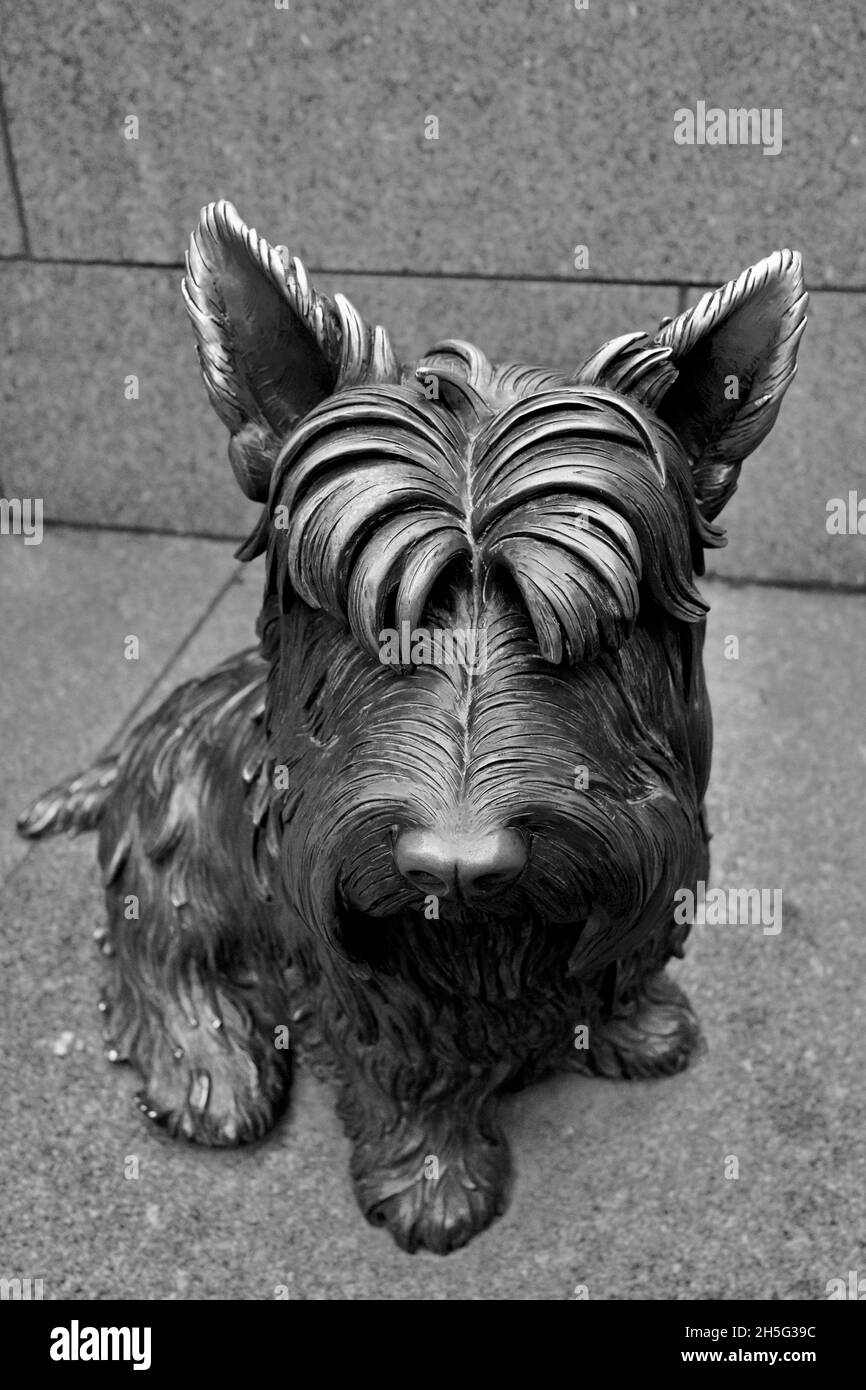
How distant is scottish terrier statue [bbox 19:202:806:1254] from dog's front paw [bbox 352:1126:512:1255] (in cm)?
15

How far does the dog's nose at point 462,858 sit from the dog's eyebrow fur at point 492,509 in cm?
26

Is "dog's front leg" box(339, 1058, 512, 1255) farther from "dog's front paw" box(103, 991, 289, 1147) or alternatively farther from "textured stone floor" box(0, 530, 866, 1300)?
"dog's front paw" box(103, 991, 289, 1147)

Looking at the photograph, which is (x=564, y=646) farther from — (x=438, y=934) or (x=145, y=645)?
(x=145, y=645)

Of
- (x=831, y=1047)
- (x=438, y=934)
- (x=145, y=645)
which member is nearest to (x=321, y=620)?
(x=438, y=934)

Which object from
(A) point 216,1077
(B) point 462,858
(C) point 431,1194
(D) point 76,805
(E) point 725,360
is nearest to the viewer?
(B) point 462,858

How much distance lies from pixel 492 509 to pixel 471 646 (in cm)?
19

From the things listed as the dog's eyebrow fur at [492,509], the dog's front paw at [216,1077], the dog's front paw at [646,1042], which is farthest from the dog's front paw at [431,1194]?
the dog's eyebrow fur at [492,509]

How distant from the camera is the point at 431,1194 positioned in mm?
2543

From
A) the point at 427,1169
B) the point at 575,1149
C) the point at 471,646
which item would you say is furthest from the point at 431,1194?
the point at 471,646

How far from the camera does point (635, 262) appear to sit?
423 cm

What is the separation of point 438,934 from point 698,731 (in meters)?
0.53

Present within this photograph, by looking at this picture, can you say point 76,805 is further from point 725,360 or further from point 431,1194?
point 725,360

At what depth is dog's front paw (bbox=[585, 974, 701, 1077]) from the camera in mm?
2848

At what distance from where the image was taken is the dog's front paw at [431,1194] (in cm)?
254
